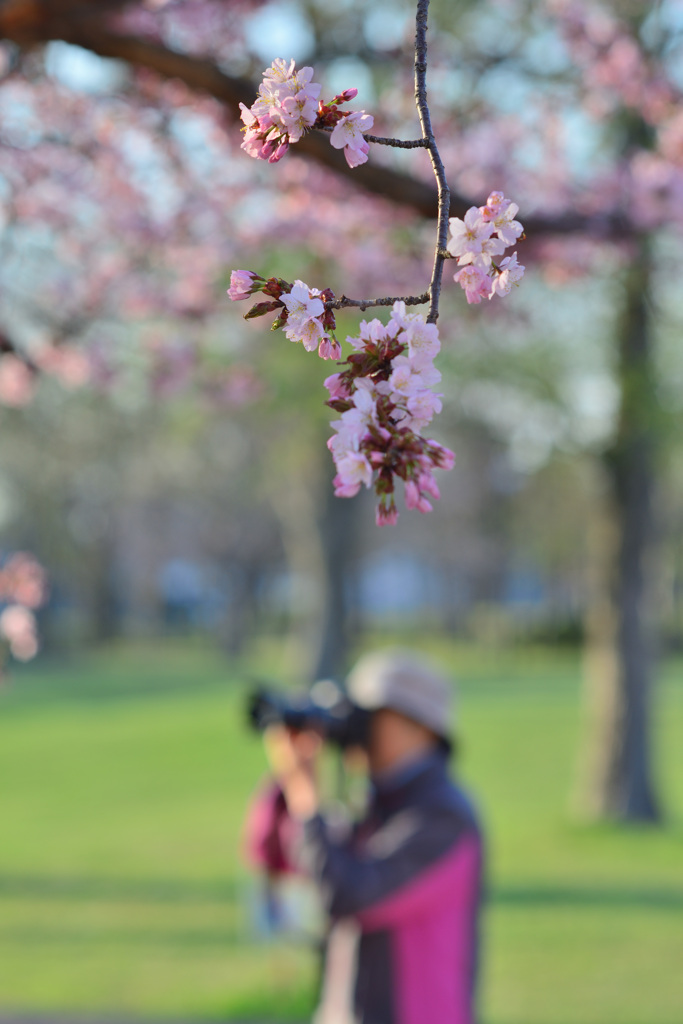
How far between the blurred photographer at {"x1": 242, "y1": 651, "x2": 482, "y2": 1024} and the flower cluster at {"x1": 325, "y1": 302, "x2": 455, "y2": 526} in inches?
68.5

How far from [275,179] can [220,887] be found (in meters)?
5.73

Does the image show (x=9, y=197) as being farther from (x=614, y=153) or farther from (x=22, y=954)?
(x=614, y=153)

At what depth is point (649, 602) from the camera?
11797mm

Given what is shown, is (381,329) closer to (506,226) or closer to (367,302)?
(367,302)

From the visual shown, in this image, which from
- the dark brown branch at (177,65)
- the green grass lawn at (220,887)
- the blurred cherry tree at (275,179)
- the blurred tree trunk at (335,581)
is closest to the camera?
the dark brown branch at (177,65)

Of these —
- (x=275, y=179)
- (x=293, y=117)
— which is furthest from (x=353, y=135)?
(x=275, y=179)

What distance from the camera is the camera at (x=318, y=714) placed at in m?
3.13

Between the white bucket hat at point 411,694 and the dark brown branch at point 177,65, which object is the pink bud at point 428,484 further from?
the dark brown branch at point 177,65

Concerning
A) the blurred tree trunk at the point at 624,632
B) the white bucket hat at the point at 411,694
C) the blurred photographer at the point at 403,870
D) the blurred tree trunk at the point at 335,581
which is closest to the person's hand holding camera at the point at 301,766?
the blurred photographer at the point at 403,870

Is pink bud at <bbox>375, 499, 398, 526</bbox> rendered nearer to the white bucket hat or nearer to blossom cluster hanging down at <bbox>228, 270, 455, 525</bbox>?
blossom cluster hanging down at <bbox>228, 270, 455, 525</bbox>

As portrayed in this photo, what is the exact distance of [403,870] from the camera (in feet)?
9.23

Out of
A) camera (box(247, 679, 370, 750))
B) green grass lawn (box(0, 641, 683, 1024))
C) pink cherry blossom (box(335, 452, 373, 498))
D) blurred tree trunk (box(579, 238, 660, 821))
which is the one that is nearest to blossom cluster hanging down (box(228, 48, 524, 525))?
pink cherry blossom (box(335, 452, 373, 498))

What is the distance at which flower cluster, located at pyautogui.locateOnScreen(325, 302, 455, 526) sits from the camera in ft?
4.08

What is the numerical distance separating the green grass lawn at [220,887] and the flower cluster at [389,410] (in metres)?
4.19
